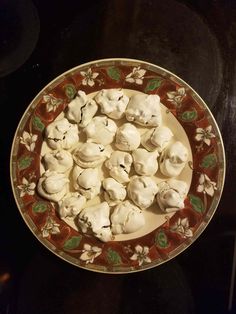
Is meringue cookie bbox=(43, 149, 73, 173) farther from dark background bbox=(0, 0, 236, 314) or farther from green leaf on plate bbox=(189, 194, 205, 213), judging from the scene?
green leaf on plate bbox=(189, 194, 205, 213)

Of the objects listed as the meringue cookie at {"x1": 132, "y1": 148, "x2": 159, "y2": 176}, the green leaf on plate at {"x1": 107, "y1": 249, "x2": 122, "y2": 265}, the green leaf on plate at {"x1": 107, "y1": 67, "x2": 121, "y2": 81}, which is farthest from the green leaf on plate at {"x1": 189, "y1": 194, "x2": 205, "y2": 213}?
the green leaf on plate at {"x1": 107, "y1": 67, "x2": 121, "y2": 81}

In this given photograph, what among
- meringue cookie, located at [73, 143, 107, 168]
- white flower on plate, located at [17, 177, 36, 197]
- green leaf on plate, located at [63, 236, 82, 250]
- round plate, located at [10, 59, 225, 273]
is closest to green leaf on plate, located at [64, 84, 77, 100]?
round plate, located at [10, 59, 225, 273]

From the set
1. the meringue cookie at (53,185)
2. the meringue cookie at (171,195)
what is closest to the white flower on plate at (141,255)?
the meringue cookie at (171,195)

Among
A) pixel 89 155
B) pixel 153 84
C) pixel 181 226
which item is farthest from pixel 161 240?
pixel 153 84

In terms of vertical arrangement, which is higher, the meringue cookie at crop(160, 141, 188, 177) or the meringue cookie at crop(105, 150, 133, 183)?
the meringue cookie at crop(160, 141, 188, 177)

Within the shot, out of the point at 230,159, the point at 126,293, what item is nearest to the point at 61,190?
the point at 126,293

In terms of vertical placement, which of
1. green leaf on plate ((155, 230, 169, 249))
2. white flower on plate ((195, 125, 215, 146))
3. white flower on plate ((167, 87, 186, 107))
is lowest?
green leaf on plate ((155, 230, 169, 249))

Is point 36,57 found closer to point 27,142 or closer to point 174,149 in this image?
point 27,142

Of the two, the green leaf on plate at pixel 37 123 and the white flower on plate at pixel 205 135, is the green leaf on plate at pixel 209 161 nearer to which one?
the white flower on plate at pixel 205 135

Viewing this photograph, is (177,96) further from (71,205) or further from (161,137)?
(71,205)
